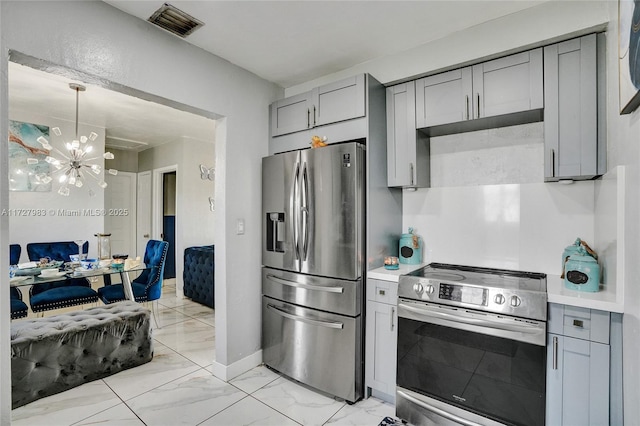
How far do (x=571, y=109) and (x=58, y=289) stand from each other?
15.8 feet

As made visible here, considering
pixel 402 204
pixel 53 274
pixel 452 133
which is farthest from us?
pixel 53 274

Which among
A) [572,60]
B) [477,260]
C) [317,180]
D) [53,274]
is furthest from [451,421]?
[53,274]

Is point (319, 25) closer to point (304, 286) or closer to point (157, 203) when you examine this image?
point (304, 286)

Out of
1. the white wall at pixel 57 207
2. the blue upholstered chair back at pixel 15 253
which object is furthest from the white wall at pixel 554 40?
the blue upholstered chair back at pixel 15 253

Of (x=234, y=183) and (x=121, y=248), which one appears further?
(x=121, y=248)

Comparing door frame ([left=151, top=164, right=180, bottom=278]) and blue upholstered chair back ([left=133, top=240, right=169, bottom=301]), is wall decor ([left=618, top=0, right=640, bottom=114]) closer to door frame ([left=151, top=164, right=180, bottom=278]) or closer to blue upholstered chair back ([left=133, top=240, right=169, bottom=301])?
blue upholstered chair back ([left=133, top=240, right=169, bottom=301])

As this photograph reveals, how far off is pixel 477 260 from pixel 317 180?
1364mm

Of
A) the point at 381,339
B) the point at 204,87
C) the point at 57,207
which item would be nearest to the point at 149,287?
the point at 57,207

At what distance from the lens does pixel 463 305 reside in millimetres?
1863

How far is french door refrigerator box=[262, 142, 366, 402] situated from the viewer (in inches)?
89.4

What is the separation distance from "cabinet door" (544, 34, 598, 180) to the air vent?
225 cm

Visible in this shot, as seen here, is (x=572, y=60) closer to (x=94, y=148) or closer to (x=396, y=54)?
(x=396, y=54)

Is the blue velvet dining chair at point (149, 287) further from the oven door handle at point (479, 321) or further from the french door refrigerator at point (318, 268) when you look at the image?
the oven door handle at point (479, 321)

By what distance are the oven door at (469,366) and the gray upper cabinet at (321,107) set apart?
1465 mm
